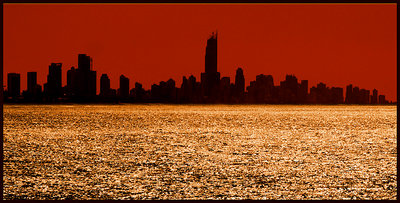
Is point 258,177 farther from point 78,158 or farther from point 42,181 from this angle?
point 78,158

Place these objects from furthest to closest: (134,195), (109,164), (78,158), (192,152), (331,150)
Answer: (331,150), (192,152), (78,158), (109,164), (134,195)

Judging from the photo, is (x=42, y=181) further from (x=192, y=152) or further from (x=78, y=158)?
(x=192, y=152)

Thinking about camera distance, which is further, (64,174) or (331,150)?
(331,150)

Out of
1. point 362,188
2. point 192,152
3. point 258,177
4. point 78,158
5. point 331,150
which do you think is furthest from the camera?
point 331,150

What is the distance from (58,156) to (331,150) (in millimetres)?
26470

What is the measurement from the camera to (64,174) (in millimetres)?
32406

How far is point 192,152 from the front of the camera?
163ft

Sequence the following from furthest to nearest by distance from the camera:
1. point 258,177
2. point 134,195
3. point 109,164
Answer: 1. point 109,164
2. point 258,177
3. point 134,195

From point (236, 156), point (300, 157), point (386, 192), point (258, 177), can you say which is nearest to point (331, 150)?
point (300, 157)

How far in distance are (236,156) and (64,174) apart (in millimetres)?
17576

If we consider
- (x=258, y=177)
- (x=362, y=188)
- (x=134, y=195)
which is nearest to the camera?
(x=134, y=195)

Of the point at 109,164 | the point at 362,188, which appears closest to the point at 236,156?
the point at 109,164

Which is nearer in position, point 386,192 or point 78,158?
point 386,192

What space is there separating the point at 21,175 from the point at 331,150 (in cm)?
3214
